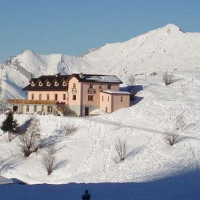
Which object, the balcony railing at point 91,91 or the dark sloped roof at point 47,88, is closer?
the balcony railing at point 91,91

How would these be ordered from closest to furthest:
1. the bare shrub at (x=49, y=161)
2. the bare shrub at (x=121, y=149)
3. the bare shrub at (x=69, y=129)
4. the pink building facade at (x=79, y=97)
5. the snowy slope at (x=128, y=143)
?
the snowy slope at (x=128, y=143)
the bare shrub at (x=49, y=161)
the bare shrub at (x=121, y=149)
the bare shrub at (x=69, y=129)
the pink building facade at (x=79, y=97)

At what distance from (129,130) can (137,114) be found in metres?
8.42

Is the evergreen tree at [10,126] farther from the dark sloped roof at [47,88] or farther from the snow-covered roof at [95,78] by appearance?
the snow-covered roof at [95,78]

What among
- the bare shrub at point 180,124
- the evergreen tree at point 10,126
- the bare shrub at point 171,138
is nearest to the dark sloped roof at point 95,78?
the evergreen tree at point 10,126

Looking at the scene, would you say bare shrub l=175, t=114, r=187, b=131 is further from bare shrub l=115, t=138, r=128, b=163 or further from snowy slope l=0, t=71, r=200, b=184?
bare shrub l=115, t=138, r=128, b=163

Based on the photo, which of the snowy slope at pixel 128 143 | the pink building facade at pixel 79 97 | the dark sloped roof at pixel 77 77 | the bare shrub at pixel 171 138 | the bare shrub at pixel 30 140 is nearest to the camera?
the snowy slope at pixel 128 143

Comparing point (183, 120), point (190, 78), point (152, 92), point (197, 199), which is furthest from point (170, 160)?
point (190, 78)

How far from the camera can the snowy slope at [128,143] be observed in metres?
49.8

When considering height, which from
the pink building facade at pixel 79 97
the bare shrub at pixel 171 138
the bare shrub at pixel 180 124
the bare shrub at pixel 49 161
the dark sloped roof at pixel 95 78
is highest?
the dark sloped roof at pixel 95 78

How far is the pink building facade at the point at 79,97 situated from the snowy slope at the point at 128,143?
275cm

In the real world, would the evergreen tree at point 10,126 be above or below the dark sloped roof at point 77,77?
below

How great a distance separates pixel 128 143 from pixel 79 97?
19.5 meters

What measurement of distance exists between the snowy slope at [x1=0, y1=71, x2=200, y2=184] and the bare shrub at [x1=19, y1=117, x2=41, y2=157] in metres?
0.79

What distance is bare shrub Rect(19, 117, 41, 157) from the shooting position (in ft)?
193
